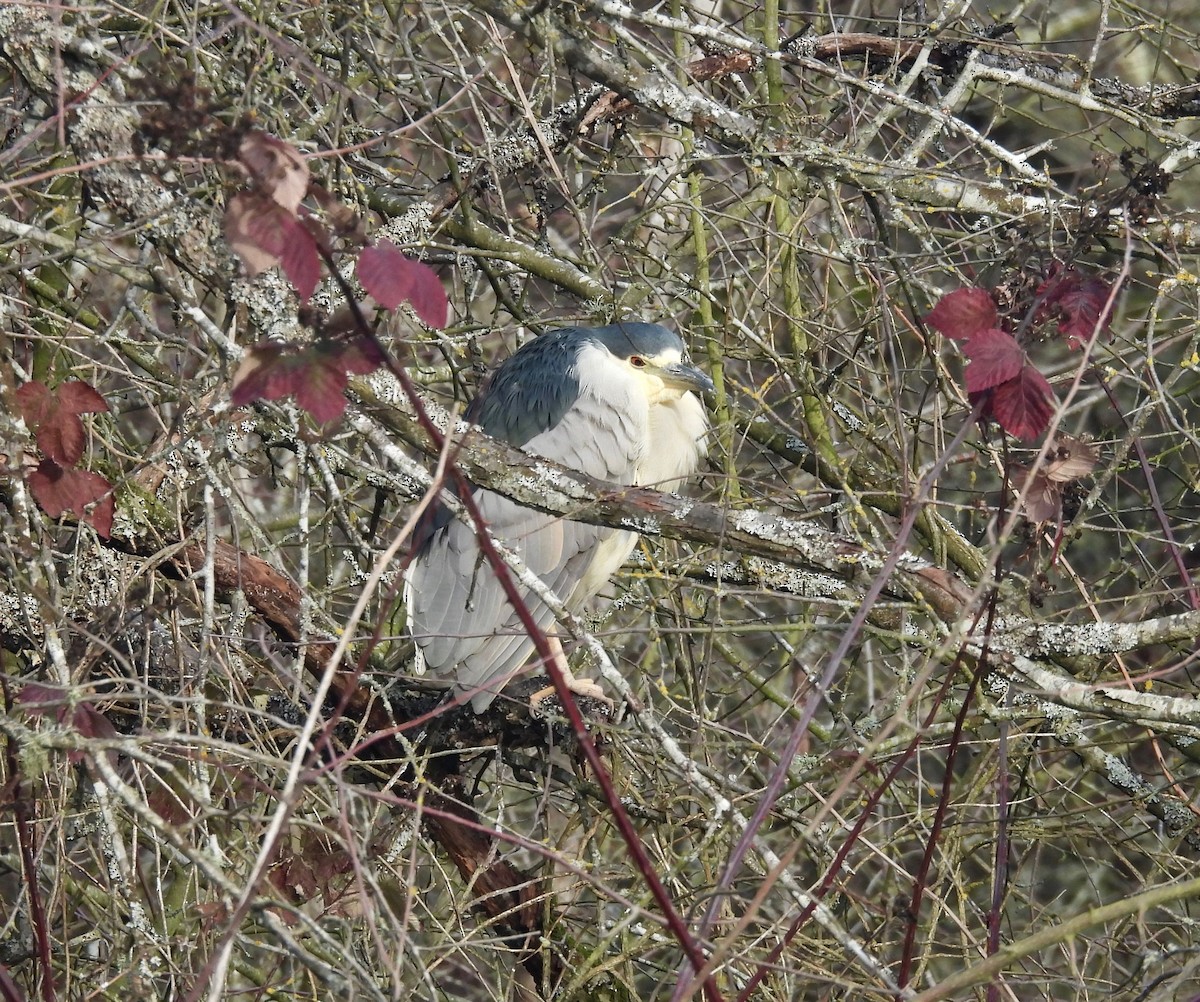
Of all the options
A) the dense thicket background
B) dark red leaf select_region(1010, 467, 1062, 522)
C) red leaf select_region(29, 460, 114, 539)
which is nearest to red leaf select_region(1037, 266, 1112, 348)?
the dense thicket background

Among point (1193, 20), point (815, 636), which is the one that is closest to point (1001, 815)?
point (815, 636)

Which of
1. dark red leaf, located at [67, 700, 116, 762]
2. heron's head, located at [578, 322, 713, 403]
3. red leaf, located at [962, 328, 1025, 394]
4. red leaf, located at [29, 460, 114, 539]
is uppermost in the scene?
red leaf, located at [962, 328, 1025, 394]

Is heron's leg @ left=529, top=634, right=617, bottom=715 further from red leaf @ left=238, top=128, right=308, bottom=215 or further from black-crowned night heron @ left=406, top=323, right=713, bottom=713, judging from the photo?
red leaf @ left=238, top=128, right=308, bottom=215

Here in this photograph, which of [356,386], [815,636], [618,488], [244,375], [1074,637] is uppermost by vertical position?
[244,375]

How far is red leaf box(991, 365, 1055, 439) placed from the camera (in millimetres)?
2082

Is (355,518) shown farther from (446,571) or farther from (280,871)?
(280,871)

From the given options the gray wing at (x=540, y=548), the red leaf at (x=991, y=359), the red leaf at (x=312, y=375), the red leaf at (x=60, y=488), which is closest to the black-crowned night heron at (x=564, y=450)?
the gray wing at (x=540, y=548)

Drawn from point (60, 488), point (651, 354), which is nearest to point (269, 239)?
point (60, 488)

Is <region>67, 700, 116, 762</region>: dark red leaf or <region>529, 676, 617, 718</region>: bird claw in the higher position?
<region>67, 700, 116, 762</region>: dark red leaf

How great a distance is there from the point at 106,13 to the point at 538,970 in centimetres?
252

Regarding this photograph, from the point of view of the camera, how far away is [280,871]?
295 cm

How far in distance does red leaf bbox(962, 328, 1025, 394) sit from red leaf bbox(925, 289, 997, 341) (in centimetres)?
4

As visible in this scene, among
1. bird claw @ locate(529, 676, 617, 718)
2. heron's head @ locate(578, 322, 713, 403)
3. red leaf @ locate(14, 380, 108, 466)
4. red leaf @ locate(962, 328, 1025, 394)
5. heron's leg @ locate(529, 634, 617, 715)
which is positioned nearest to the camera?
red leaf @ locate(962, 328, 1025, 394)

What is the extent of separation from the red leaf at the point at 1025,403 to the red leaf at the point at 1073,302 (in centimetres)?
11
